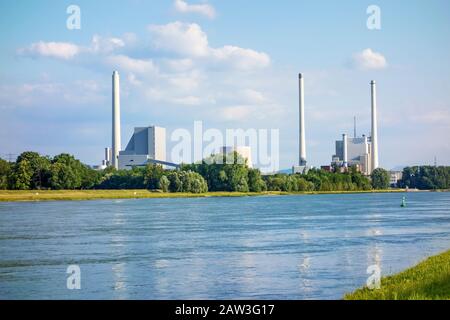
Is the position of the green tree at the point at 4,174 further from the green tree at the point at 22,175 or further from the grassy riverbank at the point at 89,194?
the grassy riverbank at the point at 89,194

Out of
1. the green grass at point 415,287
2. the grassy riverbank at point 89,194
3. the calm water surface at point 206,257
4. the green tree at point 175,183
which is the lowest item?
the calm water surface at point 206,257

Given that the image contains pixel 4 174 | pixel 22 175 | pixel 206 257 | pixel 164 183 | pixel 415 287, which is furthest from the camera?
pixel 164 183

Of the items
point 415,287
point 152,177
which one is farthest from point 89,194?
point 415,287

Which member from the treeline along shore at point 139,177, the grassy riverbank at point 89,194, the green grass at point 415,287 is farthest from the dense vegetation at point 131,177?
the green grass at point 415,287

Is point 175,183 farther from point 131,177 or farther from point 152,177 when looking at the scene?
point 131,177

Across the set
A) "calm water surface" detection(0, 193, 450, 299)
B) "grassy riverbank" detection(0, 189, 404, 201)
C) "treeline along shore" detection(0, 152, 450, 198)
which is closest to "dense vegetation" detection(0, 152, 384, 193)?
"treeline along shore" detection(0, 152, 450, 198)

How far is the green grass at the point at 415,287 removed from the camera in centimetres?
2420

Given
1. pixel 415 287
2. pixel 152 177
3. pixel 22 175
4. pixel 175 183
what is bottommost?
pixel 415 287

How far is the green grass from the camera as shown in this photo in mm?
24203

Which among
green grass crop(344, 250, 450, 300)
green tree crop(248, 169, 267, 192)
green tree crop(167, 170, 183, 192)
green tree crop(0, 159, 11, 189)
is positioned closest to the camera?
green grass crop(344, 250, 450, 300)

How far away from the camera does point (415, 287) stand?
84.5 ft

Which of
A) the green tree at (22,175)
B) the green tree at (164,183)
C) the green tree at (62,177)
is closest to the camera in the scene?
the green tree at (22,175)

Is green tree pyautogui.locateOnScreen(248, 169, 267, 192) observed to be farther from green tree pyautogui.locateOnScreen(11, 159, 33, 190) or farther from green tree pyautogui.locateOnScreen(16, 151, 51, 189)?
green tree pyautogui.locateOnScreen(11, 159, 33, 190)
